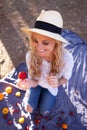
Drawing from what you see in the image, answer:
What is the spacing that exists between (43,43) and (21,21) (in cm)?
107

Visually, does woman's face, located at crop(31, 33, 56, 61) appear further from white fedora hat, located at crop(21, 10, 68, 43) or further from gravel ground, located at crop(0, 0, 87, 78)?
gravel ground, located at crop(0, 0, 87, 78)

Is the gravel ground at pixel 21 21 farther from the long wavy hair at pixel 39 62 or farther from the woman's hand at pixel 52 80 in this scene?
the woman's hand at pixel 52 80

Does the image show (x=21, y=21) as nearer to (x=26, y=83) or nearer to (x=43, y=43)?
(x=26, y=83)

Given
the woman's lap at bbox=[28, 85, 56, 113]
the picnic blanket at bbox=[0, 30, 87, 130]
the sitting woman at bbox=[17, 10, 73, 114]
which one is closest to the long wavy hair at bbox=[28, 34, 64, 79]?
the sitting woman at bbox=[17, 10, 73, 114]

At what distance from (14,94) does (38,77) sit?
0.31 m

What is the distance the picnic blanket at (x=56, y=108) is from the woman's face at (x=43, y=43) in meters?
0.48

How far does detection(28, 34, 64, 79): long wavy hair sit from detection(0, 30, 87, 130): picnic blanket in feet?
0.96

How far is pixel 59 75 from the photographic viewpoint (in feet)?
5.52

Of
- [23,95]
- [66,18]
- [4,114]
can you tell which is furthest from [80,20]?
[4,114]

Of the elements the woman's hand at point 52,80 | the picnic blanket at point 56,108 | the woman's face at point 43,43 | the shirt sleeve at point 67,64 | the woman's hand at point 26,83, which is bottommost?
the picnic blanket at point 56,108

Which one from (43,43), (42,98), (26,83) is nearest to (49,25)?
(43,43)

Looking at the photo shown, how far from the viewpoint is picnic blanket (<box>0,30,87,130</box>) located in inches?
72.1

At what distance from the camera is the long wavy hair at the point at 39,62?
1.56 meters

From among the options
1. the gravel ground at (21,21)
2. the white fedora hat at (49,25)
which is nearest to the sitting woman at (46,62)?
the white fedora hat at (49,25)
